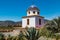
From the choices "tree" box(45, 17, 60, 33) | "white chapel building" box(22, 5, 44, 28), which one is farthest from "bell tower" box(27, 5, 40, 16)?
"tree" box(45, 17, 60, 33)

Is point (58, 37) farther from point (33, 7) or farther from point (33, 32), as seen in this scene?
point (33, 7)

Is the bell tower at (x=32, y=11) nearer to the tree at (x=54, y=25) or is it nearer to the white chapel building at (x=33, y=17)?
the white chapel building at (x=33, y=17)

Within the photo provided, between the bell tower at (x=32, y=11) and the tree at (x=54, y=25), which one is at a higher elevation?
the bell tower at (x=32, y=11)

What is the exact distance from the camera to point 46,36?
22484 millimetres

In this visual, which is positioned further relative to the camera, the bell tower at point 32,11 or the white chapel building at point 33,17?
the bell tower at point 32,11

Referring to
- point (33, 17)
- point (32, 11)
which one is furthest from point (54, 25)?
point (32, 11)

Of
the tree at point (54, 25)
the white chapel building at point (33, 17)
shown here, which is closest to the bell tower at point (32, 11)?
the white chapel building at point (33, 17)

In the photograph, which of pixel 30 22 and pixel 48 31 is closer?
pixel 48 31

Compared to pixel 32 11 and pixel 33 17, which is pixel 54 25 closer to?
pixel 33 17

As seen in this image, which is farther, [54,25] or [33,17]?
[33,17]

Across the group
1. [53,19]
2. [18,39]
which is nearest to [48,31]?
[53,19]

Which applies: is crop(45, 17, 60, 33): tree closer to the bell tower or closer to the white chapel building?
the white chapel building

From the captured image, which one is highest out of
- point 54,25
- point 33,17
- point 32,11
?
point 32,11

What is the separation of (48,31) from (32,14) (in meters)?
8.01
